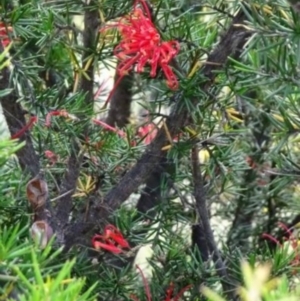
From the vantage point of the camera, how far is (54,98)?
46cm

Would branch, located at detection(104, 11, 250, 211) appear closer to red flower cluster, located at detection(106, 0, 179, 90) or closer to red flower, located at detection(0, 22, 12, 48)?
red flower cluster, located at detection(106, 0, 179, 90)

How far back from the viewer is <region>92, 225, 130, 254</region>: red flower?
0.47 m

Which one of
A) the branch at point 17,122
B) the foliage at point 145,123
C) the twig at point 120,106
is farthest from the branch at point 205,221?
the twig at point 120,106

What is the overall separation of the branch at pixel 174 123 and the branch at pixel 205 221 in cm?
3

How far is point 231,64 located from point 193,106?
0.15 ft

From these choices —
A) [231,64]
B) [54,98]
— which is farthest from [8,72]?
[231,64]

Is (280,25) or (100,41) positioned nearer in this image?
(280,25)

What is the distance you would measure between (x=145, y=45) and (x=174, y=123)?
0.07m

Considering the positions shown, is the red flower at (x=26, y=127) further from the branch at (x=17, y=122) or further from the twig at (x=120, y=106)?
the twig at (x=120, y=106)

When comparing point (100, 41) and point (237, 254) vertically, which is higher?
point (100, 41)

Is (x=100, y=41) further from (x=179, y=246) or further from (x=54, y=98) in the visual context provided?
(x=179, y=246)

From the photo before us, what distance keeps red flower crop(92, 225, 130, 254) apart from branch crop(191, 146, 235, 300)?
7 cm

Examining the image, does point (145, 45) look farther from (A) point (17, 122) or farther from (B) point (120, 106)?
(B) point (120, 106)

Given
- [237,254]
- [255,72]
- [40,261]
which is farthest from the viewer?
[237,254]
